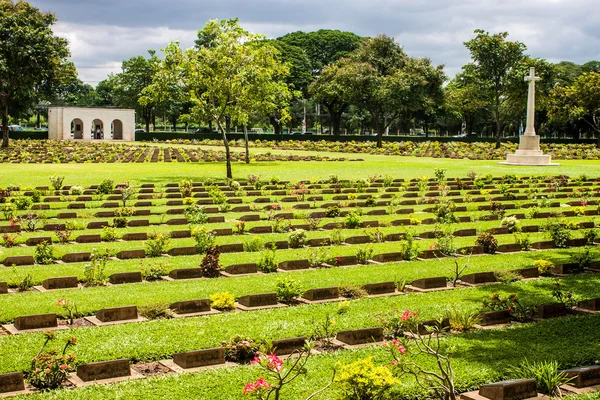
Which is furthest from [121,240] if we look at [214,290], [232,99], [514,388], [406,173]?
[406,173]

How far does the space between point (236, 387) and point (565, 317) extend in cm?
607

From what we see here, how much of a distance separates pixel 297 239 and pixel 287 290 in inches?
224

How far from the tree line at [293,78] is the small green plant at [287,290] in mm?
21933

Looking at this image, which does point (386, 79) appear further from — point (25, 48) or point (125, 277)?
point (125, 277)

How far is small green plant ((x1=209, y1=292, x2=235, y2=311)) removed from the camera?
12078 millimetres

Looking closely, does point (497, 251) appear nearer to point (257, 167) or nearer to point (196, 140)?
point (257, 167)

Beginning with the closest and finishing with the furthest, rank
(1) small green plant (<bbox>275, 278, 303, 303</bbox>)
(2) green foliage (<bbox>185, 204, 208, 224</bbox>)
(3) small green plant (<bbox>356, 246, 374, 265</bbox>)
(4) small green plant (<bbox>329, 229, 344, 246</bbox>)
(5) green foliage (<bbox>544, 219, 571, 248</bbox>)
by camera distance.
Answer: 1. (1) small green plant (<bbox>275, 278, 303, 303</bbox>)
2. (3) small green plant (<bbox>356, 246, 374, 265</bbox>)
3. (5) green foliage (<bbox>544, 219, 571, 248</bbox>)
4. (4) small green plant (<bbox>329, 229, 344, 246</bbox>)
5. (2) green foliage (<bbox>185, 204, 208, 224</bbox>)

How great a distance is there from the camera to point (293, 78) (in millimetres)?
93812

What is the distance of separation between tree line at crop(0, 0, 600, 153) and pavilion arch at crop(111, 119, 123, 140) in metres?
8.35

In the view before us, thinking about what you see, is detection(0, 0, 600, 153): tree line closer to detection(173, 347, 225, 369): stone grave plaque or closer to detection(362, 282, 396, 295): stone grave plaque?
detection(362, 282, 396, 295): stone grave plaque

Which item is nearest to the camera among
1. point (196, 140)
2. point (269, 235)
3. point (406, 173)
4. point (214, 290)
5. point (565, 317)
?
point (565, 317)

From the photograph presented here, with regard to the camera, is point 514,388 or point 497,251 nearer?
point 514,388

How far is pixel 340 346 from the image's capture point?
33.8 feet

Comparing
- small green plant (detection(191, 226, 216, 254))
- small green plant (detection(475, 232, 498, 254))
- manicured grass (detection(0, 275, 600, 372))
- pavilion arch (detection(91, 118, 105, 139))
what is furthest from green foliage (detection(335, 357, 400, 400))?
pavilion arch (detection(91, 118, 105, 139))
